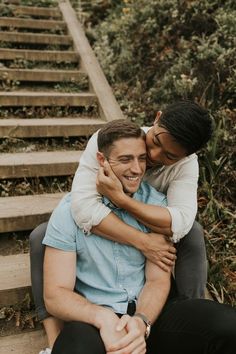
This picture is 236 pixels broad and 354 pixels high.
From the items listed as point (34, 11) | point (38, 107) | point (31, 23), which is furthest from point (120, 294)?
point (34, 11)

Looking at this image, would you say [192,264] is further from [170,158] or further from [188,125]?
[188,125]

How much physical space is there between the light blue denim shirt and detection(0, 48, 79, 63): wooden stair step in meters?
3.09

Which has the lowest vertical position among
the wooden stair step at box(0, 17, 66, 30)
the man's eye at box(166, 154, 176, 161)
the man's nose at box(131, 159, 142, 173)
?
the man's nose at box(131, 159, 142, 173)

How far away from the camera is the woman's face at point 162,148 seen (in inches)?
74.4

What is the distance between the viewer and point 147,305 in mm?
1858

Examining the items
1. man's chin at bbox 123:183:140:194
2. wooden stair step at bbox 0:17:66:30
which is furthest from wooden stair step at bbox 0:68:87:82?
man's chin at bbox 123:183:140:194

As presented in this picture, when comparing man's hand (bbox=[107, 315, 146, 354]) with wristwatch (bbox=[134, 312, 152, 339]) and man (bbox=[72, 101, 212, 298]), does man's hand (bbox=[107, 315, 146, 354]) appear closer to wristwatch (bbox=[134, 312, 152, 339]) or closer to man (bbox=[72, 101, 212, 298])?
wristwatch (bbox=[134, 312, 152, 339])

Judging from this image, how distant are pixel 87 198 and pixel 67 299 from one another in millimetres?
479

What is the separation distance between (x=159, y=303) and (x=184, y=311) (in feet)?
0.42

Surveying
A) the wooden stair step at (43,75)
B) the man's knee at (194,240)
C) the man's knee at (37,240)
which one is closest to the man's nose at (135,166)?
the man's knee at (194,240)

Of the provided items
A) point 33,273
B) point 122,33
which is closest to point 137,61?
point 122,33

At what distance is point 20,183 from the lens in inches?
121

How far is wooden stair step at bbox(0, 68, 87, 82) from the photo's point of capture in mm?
4180

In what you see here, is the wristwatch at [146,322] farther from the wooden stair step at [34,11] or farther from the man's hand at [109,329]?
the wooden stair step at [34,11]
